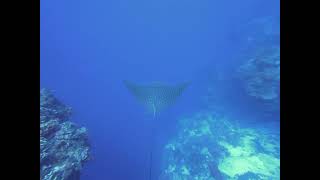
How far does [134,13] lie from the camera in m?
44.6

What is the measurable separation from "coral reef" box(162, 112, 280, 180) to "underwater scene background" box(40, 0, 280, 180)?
0.04 m

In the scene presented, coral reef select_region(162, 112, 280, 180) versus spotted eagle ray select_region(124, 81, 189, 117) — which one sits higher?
spotted eagle ray select_region(124, 81, 189, 117)

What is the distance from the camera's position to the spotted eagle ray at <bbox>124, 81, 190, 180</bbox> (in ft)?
34.0

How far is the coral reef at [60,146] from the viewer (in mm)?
6637

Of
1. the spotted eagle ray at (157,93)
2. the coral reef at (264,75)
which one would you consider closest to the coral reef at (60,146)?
the spotted eagle ray at (157,93)

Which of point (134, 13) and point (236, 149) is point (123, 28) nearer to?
point (134, 13)

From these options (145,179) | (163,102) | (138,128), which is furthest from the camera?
(138,128)

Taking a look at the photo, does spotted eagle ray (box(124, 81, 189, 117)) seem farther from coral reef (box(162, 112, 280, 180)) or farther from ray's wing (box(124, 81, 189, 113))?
coral reef (box(162, 112, 280, 180))

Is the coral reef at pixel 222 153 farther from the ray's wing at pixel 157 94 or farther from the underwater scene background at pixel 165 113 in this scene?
the ray's wing at pixel 157 94

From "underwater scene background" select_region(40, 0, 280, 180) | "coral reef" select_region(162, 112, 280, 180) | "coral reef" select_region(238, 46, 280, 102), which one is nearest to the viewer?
"underwater scene background" select_region(40, 0, 280, 180)

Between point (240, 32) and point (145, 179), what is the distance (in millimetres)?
12504

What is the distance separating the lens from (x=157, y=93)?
412 inches

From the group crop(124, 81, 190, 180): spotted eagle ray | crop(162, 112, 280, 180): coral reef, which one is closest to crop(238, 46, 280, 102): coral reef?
crop(162, 112, 280, 180): coral reef
